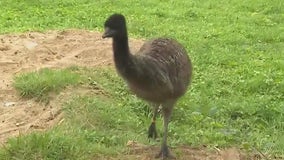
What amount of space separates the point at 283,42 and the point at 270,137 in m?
4.37

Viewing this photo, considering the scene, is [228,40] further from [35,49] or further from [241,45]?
[35,49]

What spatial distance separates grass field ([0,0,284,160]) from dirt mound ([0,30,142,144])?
0.72 ft

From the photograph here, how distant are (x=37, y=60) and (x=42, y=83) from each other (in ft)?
4.22

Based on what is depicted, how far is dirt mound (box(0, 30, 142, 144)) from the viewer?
20.2 feet

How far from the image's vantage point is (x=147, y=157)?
5305 mm

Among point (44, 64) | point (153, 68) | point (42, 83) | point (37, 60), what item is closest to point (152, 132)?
point (153, 68)

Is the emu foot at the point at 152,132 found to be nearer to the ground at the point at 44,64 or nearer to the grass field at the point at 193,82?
the grass field at the point at 193,82

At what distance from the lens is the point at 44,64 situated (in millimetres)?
7941

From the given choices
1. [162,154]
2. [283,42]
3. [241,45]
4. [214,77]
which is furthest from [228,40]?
[162,154]

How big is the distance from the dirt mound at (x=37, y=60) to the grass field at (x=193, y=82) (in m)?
0.22

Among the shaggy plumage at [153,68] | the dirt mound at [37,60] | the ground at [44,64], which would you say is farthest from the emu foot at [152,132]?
the dirt mound at [37,60]

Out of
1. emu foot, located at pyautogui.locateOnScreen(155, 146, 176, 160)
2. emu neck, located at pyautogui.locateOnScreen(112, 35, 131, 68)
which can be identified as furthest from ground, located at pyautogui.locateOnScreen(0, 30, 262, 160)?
emu neck, located at pyautogui.locateOnScreen(112, 35, 131, 68)

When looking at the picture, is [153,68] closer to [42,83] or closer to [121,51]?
[121,51]

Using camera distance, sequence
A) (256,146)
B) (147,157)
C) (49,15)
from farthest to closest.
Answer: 1. (49,15)
2. (256,146)
3. (147,157)
